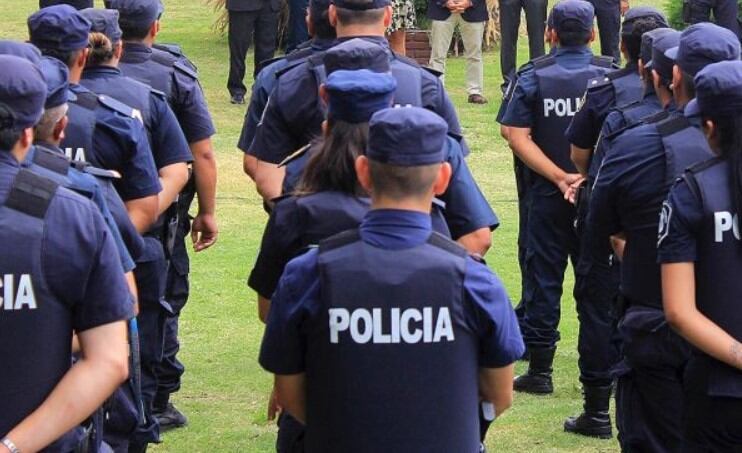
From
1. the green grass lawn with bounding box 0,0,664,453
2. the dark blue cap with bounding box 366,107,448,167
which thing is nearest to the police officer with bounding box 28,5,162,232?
the green grass lawn with bounding box 0,0,664,453

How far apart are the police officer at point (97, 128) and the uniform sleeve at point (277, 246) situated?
1.25 metres

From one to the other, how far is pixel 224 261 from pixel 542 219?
11.5ft

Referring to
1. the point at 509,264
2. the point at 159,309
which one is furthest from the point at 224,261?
the point at 159,309

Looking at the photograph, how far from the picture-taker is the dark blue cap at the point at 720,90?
4.80 metres

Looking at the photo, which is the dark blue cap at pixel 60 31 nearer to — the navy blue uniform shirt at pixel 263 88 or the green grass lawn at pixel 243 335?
the navy blue uniform shirt at pixel 263 88

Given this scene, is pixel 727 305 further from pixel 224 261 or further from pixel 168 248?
pixel 224 261

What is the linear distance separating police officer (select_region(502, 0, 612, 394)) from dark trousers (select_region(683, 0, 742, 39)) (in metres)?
8.98

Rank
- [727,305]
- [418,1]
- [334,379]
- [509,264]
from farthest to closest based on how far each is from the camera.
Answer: [418,1] < [509,264] < [727,305] < [334,379]

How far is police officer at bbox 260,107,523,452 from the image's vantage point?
4.01 metres

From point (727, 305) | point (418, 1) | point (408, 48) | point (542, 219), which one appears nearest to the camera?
point (727, 305)

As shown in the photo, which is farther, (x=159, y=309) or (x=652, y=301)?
(x=159, y=309)

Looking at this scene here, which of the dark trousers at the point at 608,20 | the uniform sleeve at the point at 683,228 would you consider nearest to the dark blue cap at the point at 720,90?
the uniform sleeve at the point at 683,228

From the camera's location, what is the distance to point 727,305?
191 inches

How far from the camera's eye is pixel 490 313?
4.05 meters
